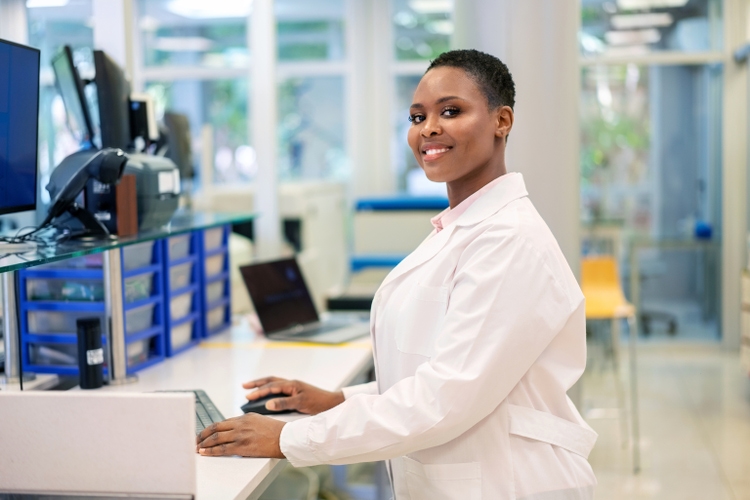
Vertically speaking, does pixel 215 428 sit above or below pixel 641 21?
below

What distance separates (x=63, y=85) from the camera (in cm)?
240

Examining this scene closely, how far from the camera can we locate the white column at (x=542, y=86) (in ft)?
8.94

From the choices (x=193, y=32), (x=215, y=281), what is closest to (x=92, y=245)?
(x=215, y=281)

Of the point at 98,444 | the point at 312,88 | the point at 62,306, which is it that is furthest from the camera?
the point at 312,88

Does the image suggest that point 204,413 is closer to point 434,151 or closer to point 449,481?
point 449,481

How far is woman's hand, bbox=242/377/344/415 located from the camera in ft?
5.70

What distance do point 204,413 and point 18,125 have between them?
770mm

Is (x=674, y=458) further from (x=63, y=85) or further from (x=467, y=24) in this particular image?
(x=63, y=85)

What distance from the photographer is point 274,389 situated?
1777 mm

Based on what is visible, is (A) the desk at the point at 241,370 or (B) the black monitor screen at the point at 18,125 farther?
(B) the black monitor screen at the point at 18,125

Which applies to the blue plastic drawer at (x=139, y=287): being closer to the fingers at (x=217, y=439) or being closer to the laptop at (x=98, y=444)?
the fingers at (x=217, y=439)

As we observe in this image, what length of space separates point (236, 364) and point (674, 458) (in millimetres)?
2464

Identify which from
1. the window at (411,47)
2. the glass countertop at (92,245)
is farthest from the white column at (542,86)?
the window at (411,47)

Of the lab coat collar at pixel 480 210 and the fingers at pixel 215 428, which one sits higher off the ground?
the lab coat collar at pixel 480 210
